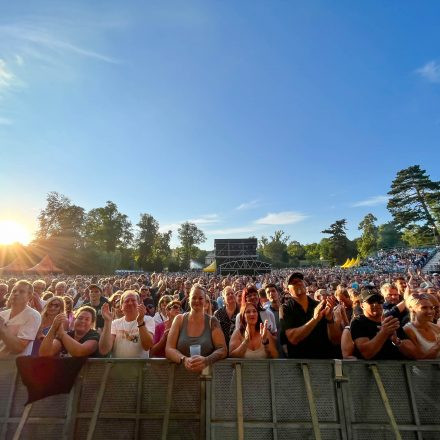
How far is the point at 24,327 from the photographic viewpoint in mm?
3430

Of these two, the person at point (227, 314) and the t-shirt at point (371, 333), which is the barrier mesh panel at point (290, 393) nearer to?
the t-shirt at point (371, 333)

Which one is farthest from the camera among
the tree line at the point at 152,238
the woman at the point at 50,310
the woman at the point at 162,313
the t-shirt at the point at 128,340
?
the tree line at the point at 152,238

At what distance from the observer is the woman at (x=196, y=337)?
294cm

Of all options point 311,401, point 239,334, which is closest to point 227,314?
point 239,334

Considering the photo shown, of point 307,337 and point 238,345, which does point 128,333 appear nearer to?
point 238,345

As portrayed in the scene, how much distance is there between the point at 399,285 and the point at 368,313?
4.17 metres

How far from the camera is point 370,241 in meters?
87.9

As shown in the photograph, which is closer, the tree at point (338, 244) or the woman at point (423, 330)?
the woman at point (423, 330)

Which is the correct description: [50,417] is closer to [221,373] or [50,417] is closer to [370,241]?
[221,373]

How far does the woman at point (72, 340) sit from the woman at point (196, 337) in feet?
3.04

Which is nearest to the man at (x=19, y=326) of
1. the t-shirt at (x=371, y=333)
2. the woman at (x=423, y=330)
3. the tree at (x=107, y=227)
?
the t-shirt at (x=371, y=333)

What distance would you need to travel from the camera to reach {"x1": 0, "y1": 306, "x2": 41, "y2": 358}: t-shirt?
3342 mm

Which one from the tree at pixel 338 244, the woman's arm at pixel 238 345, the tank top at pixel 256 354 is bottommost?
the tank top at pixel 256 354

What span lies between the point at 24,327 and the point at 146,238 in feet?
275
